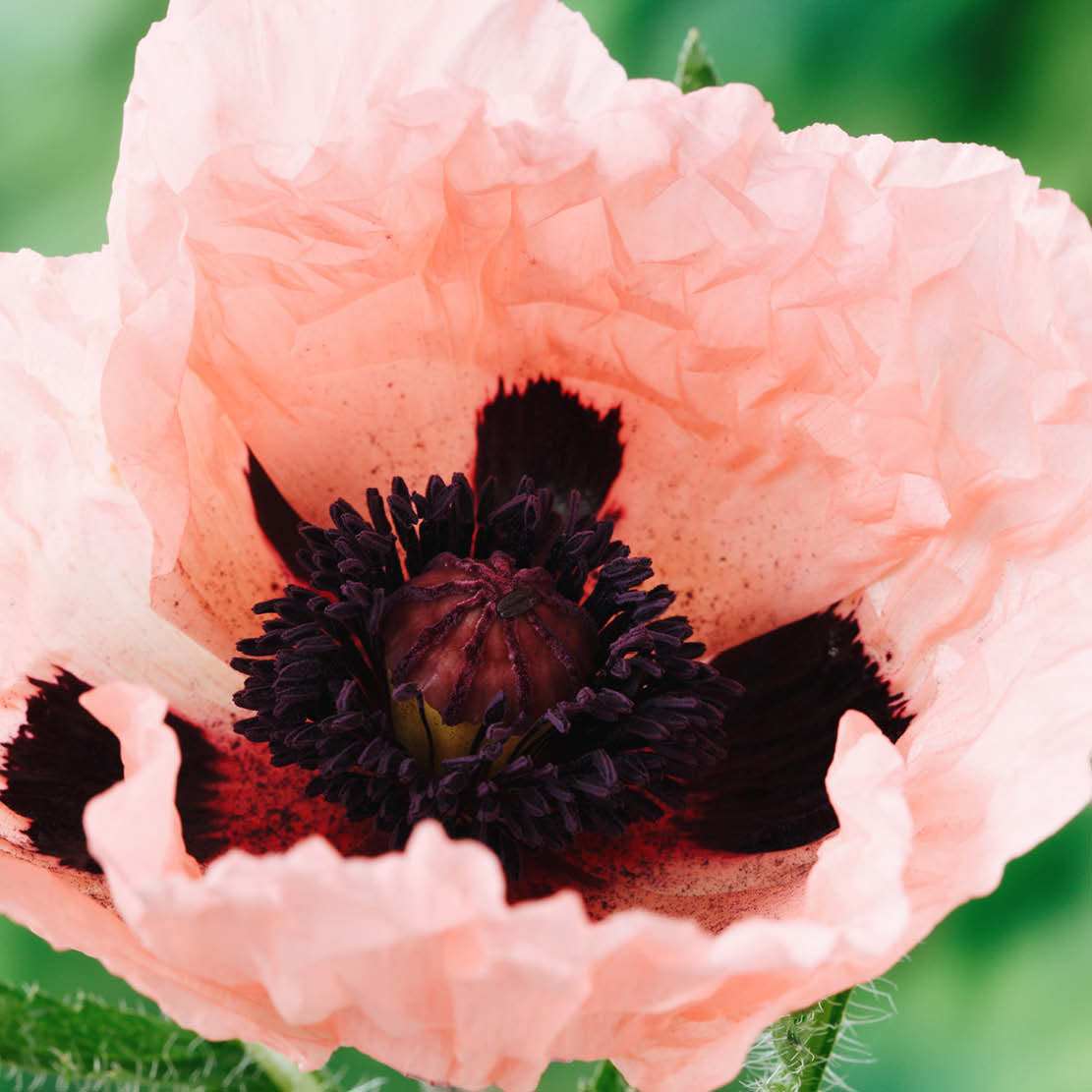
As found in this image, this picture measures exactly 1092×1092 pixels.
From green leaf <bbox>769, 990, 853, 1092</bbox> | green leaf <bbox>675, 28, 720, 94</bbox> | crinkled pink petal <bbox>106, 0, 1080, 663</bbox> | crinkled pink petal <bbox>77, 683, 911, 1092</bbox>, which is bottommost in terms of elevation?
crinkled pink petal <bbox>77, 683, 911, 1092</bbox>

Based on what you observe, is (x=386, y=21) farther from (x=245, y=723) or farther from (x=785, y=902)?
(x=785, y=902)

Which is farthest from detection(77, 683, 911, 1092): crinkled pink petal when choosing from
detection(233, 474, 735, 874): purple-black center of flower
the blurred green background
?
the blurred green background

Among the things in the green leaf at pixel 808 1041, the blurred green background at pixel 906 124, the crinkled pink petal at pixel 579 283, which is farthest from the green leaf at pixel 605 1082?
the blurred green background at pixel 906 124

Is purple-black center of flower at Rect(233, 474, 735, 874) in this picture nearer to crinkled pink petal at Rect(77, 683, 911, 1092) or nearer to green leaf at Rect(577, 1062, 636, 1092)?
green leaf at Rect(577, 1062, 636, 1092)

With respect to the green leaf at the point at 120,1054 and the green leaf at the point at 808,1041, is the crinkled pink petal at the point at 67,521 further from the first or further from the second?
the green leaf at the point at 808,1041

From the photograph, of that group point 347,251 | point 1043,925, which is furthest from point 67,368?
point 1043,925
